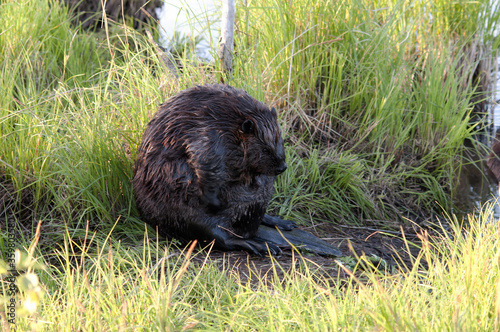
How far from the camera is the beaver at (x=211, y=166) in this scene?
304 centimetres

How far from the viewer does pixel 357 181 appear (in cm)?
412

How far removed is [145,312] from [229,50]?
2.42 m

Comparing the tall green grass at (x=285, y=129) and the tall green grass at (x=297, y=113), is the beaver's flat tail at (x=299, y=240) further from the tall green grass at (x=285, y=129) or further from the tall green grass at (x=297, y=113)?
the tall green grass at (x=297, y=113)

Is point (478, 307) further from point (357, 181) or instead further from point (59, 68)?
point (59, 68)

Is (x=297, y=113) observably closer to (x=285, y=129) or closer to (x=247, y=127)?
(x=285, y=129)

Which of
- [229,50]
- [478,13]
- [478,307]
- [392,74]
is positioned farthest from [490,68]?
[478,307]

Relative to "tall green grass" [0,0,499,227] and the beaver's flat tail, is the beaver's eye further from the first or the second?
"tall green grass" [0,0,499,227]

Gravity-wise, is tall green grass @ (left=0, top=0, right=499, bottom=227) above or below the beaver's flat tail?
above

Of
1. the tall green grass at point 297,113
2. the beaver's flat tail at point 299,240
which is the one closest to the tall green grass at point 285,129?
the tall green grass at point 297,113

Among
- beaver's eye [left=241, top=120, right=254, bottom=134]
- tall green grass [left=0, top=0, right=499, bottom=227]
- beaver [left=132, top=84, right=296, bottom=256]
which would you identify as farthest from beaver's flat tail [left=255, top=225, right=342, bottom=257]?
beaver's eye [left=241, top=120, right=254, bottom=134]

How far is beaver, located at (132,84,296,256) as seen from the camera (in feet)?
9.99

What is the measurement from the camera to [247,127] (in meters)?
3.03

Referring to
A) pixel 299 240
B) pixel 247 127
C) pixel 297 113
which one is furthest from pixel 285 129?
pixel 247 127

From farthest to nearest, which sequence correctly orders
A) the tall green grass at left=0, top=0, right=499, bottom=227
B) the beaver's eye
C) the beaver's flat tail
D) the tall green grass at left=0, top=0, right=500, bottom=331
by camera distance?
the tall green grass at left=0, top=0, right=499, bottom=227, the beaver's flat tail, the tall green grass at left=0, top=0, right=500, bottom=331, the beaver's eye
